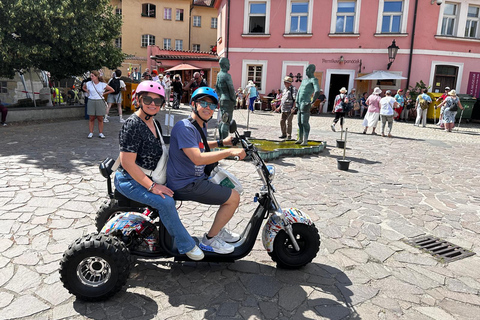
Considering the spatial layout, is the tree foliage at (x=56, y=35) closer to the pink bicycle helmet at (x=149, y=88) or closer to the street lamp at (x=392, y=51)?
the pink bicycle helmet at (x=149, y=88)

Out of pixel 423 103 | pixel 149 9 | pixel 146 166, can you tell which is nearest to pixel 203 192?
pixel 146 166

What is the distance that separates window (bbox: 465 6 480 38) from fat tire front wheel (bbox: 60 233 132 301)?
24633mm

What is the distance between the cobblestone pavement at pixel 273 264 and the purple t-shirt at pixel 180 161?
93cm

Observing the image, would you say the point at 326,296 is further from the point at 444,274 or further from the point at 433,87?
the point at 433,87

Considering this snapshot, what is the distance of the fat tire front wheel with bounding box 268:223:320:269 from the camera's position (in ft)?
12.1

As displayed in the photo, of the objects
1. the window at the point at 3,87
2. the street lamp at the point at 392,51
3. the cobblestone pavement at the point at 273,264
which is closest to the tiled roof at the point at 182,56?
the street lamp at the point at 392,51

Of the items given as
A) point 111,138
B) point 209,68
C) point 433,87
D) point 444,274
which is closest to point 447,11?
point 433,87

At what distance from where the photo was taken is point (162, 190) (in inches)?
125

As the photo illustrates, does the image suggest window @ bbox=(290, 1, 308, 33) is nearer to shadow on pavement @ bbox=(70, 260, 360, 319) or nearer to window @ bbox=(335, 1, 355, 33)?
window @ bbox=(335, 1, 355, 33)

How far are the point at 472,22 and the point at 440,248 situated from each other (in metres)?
22.4

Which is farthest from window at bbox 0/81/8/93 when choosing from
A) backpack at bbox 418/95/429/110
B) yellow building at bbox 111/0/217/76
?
yellow building at bbox 111/0/217/76

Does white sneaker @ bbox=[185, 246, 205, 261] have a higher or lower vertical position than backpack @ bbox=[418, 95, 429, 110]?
lower

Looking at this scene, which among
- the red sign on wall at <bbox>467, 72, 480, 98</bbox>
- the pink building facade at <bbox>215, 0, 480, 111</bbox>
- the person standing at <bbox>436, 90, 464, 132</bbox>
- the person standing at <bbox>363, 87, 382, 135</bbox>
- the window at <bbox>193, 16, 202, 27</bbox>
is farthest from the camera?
the window at <bbox>193, 16, 202, 27</bbox>

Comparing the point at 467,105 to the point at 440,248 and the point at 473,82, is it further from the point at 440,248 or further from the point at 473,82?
the point at 440,248
